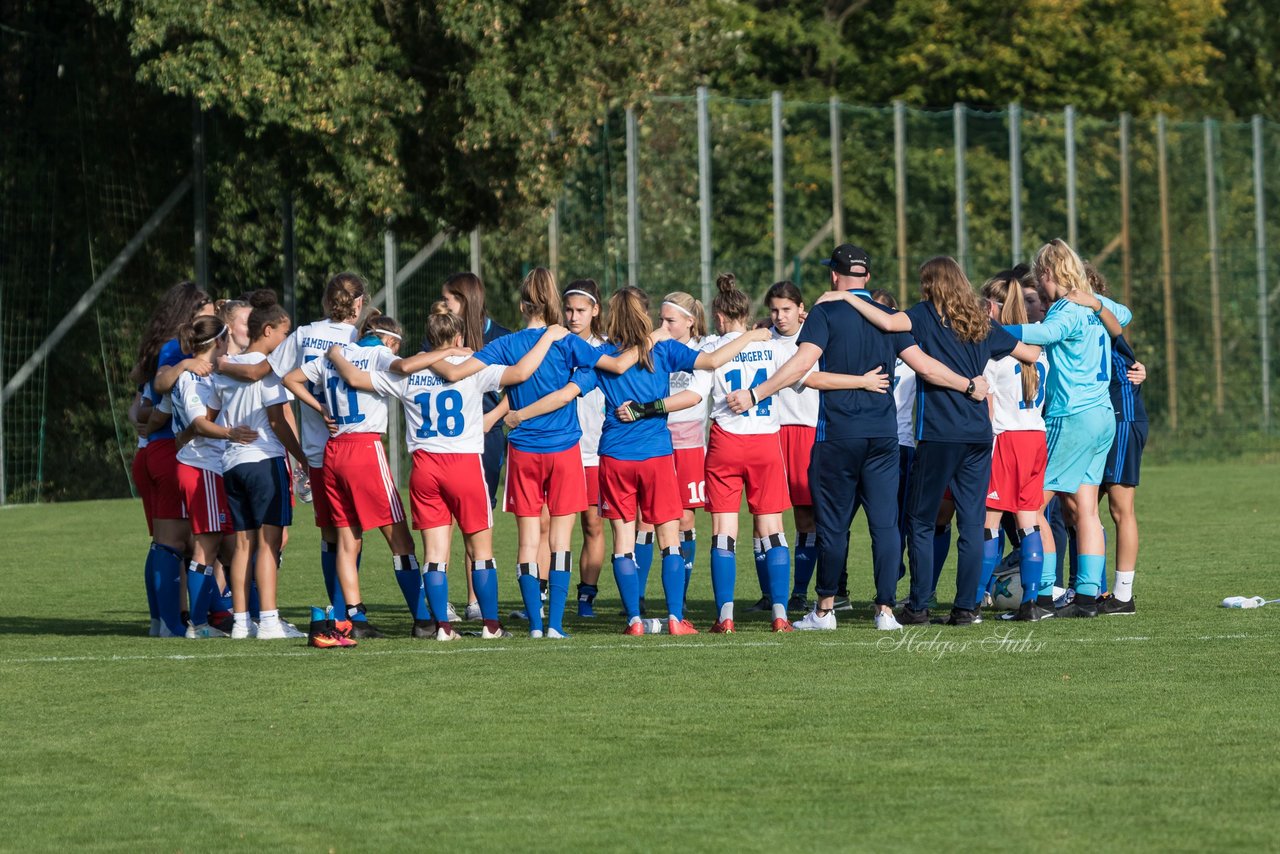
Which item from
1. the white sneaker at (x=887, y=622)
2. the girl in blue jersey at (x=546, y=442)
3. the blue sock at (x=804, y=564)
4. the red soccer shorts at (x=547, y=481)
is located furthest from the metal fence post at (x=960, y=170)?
the red soccer shorts at (x=547, y=481)

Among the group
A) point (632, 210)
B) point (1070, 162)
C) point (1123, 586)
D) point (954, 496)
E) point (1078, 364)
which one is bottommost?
point (1123, 586)

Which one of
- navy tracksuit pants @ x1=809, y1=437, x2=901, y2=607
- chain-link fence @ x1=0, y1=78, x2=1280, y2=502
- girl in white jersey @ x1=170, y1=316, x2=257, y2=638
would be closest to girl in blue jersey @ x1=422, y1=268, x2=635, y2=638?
navy tracksuit pants @ x1=809, y1=437, x2=901, y2=607

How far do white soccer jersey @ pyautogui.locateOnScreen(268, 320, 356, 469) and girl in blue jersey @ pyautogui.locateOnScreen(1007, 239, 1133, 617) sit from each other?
3.84m

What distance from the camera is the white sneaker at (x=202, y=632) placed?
34.2ft

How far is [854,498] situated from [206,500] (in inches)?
139

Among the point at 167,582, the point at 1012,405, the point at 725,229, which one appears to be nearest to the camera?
the point at 167,582

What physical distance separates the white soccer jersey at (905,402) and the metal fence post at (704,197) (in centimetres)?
1306

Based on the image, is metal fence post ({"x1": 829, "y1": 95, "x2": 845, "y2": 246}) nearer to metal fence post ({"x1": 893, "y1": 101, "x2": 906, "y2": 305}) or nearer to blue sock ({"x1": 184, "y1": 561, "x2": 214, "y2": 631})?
metal fence post ({"x1": 893, "y1": 101, "x2": 906, "y2": 305})

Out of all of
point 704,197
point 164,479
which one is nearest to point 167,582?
point 164,479

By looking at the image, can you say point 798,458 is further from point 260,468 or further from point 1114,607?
point 260,468

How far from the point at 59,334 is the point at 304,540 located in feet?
23.7

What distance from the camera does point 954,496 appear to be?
9.88m

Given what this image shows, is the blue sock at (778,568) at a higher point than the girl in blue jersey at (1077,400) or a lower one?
lower

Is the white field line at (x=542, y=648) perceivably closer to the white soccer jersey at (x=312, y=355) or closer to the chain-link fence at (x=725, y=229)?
the white soccer jersey at (x=312, y=355)
